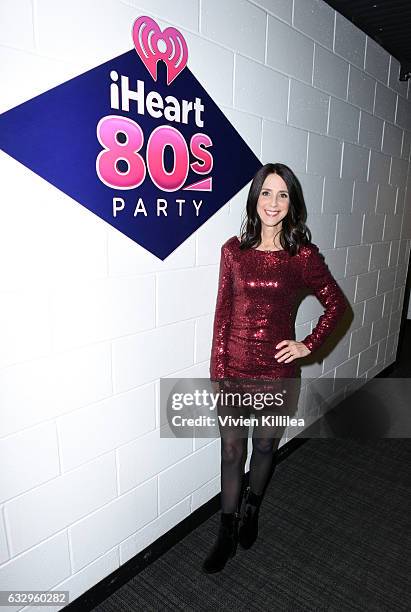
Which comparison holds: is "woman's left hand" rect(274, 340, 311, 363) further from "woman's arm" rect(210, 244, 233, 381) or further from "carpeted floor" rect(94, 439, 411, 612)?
"carpeted floor" rect(94, 439, 411, 612)

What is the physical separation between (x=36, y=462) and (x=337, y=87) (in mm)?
2512

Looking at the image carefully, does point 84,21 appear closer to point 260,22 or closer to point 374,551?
Result: point 260,22

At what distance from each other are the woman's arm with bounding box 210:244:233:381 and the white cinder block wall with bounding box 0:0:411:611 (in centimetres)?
11

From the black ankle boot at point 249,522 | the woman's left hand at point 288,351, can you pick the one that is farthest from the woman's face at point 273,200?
the black ankle boot at point 249,522

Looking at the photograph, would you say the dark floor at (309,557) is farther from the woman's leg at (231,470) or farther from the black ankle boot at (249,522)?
the woman's leg at (231,470)

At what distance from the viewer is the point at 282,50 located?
2014 mm

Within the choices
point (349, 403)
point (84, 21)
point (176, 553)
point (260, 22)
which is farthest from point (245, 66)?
point (349, 403)

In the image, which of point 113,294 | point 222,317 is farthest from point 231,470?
point 113,294

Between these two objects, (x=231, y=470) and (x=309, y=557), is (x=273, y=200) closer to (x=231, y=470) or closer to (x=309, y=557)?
(x=231, y=470)

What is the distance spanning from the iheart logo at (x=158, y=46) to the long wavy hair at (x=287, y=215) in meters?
0.50

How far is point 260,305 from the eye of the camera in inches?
67.6

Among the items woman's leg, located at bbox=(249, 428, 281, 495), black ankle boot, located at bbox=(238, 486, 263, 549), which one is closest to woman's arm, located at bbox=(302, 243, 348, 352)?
woman's leg, located at bbox=(249, 428, 281, 495)

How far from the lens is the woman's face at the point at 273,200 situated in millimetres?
1689

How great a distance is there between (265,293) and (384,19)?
6.47 ft
